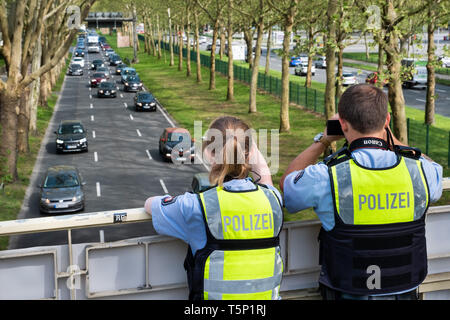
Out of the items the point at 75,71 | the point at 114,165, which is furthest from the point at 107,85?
the point at 114,165

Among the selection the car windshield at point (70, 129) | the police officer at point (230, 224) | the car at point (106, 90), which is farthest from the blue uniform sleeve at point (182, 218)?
the car at point (106, 90)

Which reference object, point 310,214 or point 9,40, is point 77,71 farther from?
point 310,214

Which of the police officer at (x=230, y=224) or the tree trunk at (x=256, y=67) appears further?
the tree trunk at (x=256, y=67)

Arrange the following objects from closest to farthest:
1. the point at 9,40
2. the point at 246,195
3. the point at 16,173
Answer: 1. the point at 246,195
2. the point at 9,40
3. the point at 16,173

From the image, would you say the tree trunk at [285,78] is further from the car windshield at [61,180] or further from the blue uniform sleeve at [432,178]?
the blue uniform sleeve at [432,178]

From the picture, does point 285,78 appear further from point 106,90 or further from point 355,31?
point 106,90

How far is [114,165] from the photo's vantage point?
30.4m

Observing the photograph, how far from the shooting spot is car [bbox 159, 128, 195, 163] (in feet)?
100

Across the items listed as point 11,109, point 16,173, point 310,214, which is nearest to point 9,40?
point 11,109

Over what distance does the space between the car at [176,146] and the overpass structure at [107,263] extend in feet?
85.4

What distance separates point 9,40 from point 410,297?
22.2 meters

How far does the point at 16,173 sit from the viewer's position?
2614cm

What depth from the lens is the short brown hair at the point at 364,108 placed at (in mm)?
3596

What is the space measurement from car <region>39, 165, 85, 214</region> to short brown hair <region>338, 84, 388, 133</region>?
19.5 m
